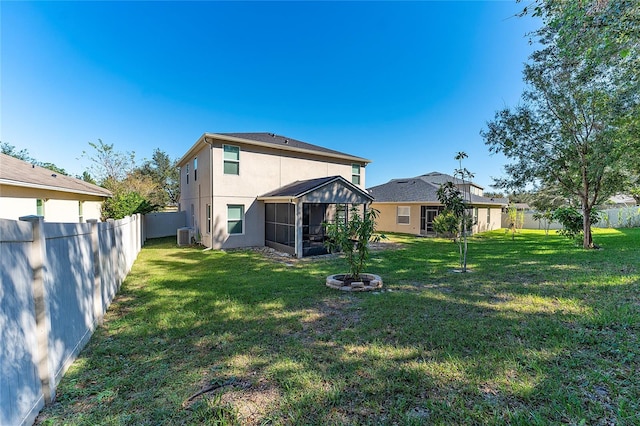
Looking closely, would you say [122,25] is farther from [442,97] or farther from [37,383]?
[442,97]

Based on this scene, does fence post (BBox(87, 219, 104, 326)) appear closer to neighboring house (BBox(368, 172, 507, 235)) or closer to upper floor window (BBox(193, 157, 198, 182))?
upper floor window (BBox(193, 157, 198, 182))

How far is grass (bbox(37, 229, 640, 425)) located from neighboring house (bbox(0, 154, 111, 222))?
18.7ft

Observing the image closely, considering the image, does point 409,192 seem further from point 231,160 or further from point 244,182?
point 231,160

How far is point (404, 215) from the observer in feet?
68.0

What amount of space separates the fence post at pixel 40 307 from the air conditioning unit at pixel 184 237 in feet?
40.9

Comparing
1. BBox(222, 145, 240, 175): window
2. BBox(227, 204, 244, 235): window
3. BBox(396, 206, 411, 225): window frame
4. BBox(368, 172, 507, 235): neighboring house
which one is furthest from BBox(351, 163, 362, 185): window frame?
BBox(227, 204, 244, 235): window

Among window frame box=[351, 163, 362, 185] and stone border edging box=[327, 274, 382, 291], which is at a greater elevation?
window frame box=[351, 163, 362, 185]

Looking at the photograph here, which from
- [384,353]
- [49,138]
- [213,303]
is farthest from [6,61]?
[384,353]

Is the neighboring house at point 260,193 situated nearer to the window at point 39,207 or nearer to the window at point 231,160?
the window at point 231,160

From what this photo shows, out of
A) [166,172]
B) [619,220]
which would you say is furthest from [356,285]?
[166,172]

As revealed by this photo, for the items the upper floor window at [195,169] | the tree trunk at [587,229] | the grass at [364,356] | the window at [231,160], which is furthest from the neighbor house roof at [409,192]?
the upper floor window at [195,169]

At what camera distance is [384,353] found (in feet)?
11.0

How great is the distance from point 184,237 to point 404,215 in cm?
1532

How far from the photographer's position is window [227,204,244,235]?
12.7 meters
